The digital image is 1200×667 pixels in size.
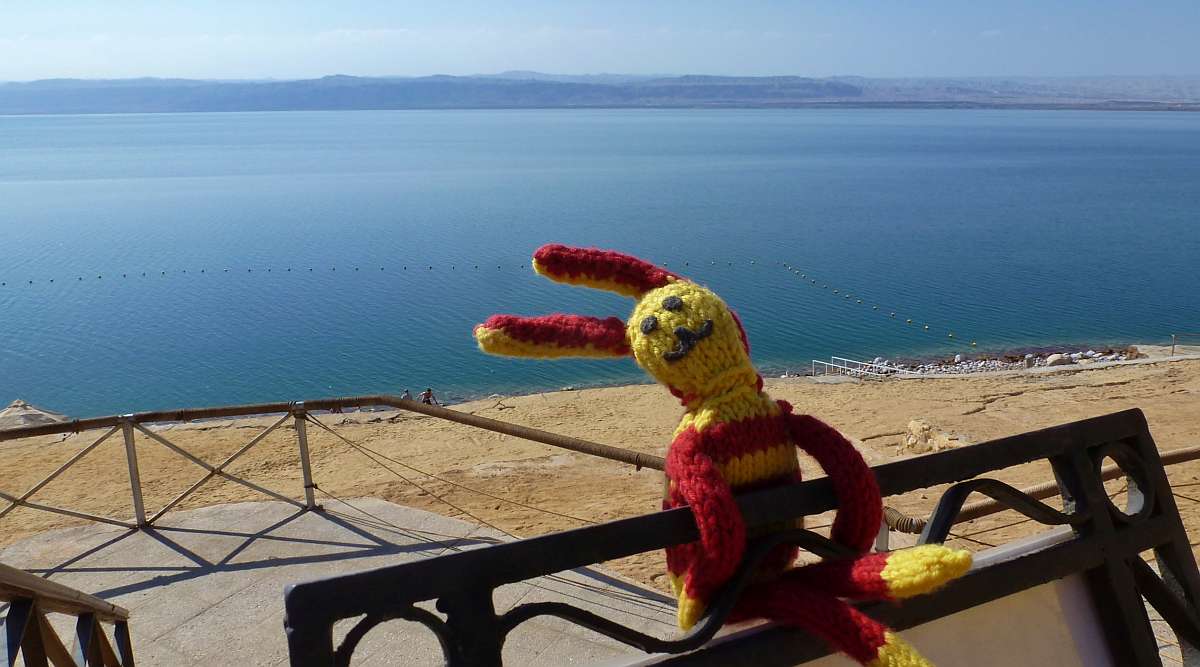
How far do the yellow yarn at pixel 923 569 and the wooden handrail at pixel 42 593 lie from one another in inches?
93.2

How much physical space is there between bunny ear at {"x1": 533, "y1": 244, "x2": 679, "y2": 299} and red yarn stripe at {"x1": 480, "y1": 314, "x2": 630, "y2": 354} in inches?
4.0

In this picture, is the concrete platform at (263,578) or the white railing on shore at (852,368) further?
the white railing on shore at (852,368)

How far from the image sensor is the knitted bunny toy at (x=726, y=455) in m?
1.84

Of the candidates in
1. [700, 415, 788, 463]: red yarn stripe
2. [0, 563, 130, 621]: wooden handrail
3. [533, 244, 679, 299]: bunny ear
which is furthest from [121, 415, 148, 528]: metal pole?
[700, 415, 788, 463]: red yarn stripe

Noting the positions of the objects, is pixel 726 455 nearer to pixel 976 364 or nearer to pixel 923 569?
pixel 923 569

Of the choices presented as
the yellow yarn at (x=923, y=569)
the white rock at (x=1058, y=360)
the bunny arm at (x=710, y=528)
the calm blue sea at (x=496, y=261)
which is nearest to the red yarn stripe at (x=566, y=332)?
the bunny arm at (x=710, y=528)

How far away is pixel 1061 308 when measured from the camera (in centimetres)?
3356

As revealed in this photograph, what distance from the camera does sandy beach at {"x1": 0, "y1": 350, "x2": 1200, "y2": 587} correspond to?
10.5m

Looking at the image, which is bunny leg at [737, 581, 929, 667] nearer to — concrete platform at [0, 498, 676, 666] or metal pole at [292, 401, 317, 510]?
concrete platform at [0, 498, 676, 666]

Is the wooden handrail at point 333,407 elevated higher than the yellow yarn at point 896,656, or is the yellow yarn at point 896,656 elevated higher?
the yellow yarn at point 896,656

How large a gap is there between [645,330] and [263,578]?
462 cm

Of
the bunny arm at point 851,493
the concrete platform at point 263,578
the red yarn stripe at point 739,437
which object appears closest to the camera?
the bunny arm at point 851,493

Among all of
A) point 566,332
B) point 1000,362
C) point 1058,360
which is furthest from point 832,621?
point 1000,362

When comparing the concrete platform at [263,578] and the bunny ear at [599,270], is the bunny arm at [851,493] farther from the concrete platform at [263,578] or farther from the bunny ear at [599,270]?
the concrete platform at [263,578]
